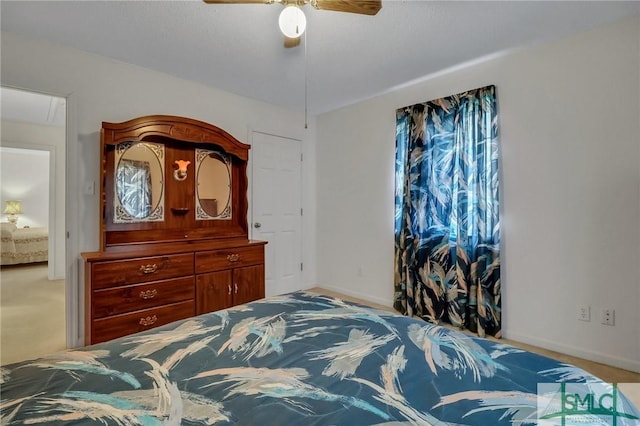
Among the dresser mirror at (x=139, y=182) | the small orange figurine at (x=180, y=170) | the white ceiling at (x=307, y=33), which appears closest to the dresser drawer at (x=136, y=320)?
the dresser mirror at (x=139, y=182)

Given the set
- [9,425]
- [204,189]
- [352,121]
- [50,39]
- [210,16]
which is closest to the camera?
[9,425]

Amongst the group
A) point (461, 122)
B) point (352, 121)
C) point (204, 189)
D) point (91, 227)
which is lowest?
point (91, 227)

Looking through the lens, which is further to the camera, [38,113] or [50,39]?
[38,113]

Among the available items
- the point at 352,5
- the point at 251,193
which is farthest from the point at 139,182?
the point at 352,5

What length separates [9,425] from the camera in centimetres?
74

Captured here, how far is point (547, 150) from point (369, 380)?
8.40 ft

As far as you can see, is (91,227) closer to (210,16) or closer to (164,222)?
(164,222)

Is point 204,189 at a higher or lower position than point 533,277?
higher

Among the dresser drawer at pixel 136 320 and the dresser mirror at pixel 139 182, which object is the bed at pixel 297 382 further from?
the dresser mirror at pixel 139 182

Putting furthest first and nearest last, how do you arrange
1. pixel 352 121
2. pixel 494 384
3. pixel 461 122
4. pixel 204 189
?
pixel 352 121 → pixel 204 189 → pixel 461 122 → pixel 494 384

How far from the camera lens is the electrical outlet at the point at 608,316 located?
2.27m

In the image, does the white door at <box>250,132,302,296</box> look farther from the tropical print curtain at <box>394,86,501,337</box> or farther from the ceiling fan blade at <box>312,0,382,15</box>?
the ceiling fan blade at <box>312,0,382,15</box>

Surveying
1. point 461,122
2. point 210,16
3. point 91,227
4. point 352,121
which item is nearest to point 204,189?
point 91,227

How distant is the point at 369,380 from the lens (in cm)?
96
